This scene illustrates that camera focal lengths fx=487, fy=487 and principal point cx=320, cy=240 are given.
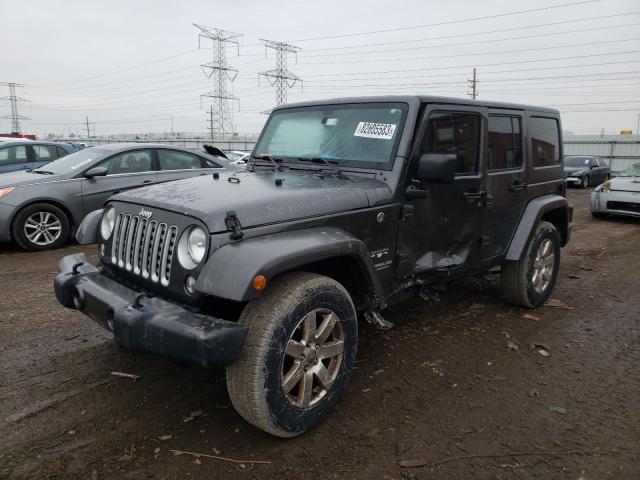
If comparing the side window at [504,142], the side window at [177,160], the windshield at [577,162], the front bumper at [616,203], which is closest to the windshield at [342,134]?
the side window at [504,142]

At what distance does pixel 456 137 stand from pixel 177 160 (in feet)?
18.7

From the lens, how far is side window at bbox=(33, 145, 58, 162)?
1060 cm

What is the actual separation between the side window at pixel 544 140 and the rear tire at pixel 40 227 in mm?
6504

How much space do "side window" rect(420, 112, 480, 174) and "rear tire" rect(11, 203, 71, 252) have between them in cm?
600

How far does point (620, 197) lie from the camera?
11.0 meters

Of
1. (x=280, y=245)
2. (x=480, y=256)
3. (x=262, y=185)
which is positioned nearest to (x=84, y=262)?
(x=262, y=185)

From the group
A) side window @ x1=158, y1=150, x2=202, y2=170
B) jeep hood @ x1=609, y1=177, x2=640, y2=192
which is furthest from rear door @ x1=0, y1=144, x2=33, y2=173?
jeep hood @ x1=609, y1=177, x2=640, y2=192

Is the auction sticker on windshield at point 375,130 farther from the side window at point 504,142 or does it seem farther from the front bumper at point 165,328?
the front bumper at point 165,328

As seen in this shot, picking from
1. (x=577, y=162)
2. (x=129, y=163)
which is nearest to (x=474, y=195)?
(x=129, y=163)

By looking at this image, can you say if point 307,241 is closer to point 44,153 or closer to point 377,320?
point 377,320

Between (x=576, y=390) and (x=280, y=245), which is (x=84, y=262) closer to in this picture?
(x=280, y=245)

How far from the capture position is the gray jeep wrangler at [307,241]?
8.07 ft

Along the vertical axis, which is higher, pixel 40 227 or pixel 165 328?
pixel 165 328

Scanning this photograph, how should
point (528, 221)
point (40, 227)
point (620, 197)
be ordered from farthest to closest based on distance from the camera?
point (620, 197)
point (40, 227)
point (528, 221)
